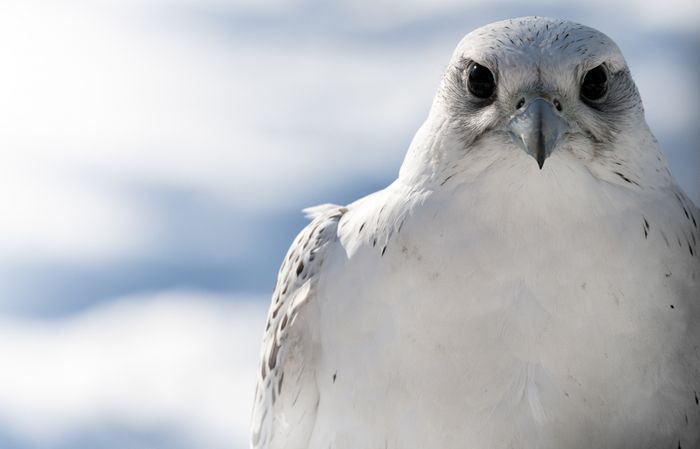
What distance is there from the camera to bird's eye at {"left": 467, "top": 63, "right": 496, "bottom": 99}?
321cm

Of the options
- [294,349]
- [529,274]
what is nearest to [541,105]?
[529,274]

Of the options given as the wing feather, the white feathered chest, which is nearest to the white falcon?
the white feathered chest

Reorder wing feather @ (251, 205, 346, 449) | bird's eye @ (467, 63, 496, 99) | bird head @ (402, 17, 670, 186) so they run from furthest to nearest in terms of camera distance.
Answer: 1. wing feather @ (251, 205, 346, 449)
2. bird's eye @ (467, 63, 496, 99)
3. bird head @ (402, 17, 670, 186)

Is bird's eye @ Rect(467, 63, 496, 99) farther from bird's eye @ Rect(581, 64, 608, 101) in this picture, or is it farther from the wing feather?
the wing feather

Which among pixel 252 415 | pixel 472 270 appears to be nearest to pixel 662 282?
pixel 472 270

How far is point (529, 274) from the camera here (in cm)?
315

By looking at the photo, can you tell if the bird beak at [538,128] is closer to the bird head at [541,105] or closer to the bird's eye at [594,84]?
the bird head at [541,105]

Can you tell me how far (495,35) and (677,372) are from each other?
3.97 ft

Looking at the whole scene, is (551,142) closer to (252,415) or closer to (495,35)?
(495,35)

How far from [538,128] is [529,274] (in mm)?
495

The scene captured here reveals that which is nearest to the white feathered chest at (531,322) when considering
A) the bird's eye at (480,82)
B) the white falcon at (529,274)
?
the white falcon at (529,274)

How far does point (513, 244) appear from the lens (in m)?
3.15

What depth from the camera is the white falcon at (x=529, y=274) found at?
3.11 meters

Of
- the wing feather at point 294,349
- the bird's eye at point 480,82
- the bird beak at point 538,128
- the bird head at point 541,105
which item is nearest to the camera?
the bird beak at point 538,128
